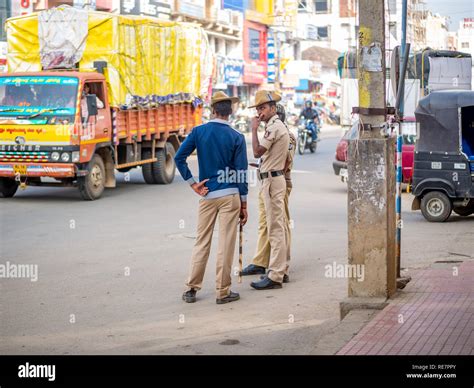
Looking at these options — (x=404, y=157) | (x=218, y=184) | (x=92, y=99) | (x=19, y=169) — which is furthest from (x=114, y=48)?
(x=218, y=184)

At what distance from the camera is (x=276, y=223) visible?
970cm

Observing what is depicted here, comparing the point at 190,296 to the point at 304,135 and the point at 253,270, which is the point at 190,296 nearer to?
the point at 253,270

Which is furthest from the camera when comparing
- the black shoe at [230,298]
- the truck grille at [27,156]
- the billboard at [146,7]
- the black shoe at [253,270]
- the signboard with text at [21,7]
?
the billboard at [146,7]

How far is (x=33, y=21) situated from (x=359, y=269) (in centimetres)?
1338

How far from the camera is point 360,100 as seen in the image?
8.15m

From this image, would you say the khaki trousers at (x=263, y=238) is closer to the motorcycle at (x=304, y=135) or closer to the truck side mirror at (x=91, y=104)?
the truck side mirror at (x=91, y=104)

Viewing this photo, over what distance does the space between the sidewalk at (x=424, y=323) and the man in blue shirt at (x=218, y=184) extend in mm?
1702

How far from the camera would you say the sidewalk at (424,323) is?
6.44 meters

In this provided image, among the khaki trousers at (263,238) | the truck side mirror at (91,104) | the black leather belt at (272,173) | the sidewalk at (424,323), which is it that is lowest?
the sidewalk at (424,323)

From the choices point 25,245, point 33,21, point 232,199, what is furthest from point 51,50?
point 232,199

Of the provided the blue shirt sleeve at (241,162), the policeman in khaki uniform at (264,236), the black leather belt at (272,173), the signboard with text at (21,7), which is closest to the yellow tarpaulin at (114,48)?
the policeman in khaki uniform at (264,236)

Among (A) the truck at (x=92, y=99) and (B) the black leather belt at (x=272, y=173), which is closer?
(B) the black leather belt at (x=272, y=173)

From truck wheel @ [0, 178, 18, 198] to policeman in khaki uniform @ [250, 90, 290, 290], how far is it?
30.3ft

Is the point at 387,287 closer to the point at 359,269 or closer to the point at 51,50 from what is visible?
the point at 359,269
